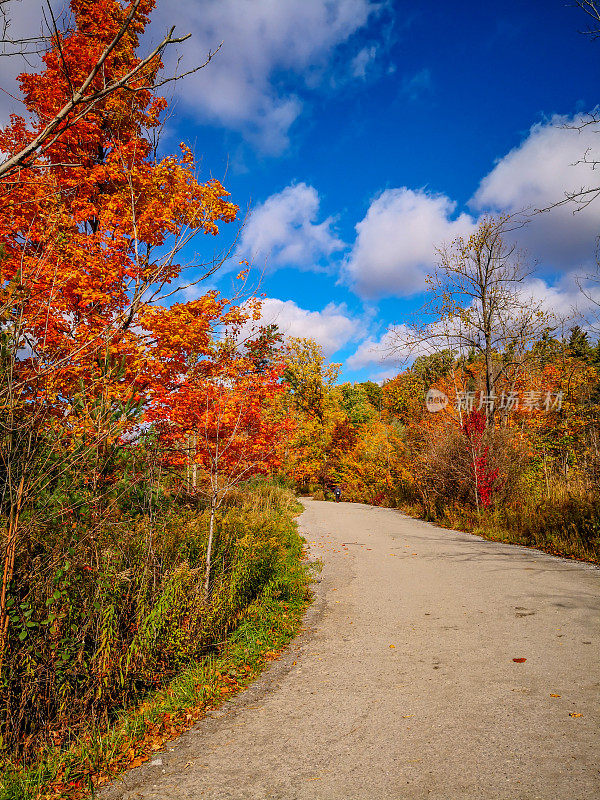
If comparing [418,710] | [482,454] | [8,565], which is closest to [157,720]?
[8,565]

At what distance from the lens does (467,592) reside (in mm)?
6547

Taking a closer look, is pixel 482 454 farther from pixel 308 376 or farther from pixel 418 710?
pixel 308 376

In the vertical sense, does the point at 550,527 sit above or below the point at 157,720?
above

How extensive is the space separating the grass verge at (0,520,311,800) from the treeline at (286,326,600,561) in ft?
21.1

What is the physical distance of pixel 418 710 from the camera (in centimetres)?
350

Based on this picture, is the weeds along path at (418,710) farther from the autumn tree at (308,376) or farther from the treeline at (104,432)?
the autumn tree at (308,376)

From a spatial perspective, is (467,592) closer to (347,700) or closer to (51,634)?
(347,700)

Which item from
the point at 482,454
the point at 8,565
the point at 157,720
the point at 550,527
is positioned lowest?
the point at 157,720

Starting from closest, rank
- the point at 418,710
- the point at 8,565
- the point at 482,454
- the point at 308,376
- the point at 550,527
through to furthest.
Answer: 1. the point at 8,565
2. the point at 418,710
3. the point at 550,527
4. the point at 482,454
5. the point at 308,376

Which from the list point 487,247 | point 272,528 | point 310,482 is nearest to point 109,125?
point 272,528

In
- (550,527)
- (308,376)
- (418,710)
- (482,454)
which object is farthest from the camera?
(308,376)

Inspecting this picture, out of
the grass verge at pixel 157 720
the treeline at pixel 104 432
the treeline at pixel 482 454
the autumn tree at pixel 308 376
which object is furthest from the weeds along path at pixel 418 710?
the autumn tree at pixel 308 376

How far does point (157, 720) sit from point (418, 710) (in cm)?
211

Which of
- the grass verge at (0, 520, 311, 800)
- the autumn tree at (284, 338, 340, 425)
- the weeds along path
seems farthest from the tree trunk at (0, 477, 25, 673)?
the autumn tree at (284, 338, 340, 425)
